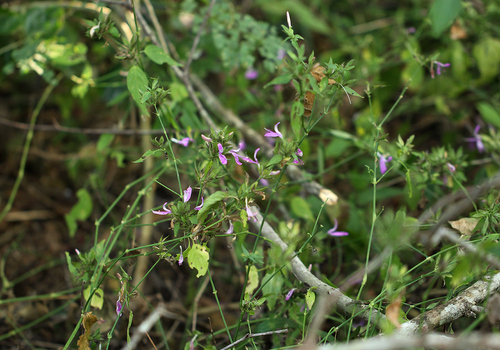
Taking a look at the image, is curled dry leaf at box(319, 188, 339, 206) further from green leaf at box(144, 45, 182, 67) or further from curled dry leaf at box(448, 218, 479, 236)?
green leaf at box(144, 45, 182, 67)

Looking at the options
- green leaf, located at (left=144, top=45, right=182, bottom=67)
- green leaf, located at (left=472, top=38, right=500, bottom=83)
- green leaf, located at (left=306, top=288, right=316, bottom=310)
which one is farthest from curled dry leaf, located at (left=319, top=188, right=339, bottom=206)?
green leaf, located at (left=472, top=38, right=500, bottom=83)

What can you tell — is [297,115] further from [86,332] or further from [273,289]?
[86,332]

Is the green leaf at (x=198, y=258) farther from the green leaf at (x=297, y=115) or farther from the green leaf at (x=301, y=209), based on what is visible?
the green leaf at (x=301, y=209)

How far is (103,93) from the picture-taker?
70.7 inches

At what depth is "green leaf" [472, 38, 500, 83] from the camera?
173 centimetres

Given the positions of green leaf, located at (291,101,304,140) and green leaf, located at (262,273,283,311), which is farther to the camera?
green leaf, located at (262,273,283,311)

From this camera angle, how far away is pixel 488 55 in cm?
174

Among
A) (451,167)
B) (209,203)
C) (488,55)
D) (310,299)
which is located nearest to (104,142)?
(209,203)

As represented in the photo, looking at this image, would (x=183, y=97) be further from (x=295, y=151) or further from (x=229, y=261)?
(x=229, y=261)

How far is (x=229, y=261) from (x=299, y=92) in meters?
1.03

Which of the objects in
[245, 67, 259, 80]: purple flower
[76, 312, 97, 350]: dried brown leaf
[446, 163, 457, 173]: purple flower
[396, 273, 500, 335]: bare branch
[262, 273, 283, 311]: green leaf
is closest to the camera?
[396, 273, 500, 335]: bare branch

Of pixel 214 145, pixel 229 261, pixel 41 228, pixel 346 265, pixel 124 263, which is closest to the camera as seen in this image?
pixel 214 145

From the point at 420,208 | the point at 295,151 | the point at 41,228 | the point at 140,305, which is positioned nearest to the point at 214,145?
the point at 295,151

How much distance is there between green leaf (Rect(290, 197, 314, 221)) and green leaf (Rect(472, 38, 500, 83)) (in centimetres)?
121
